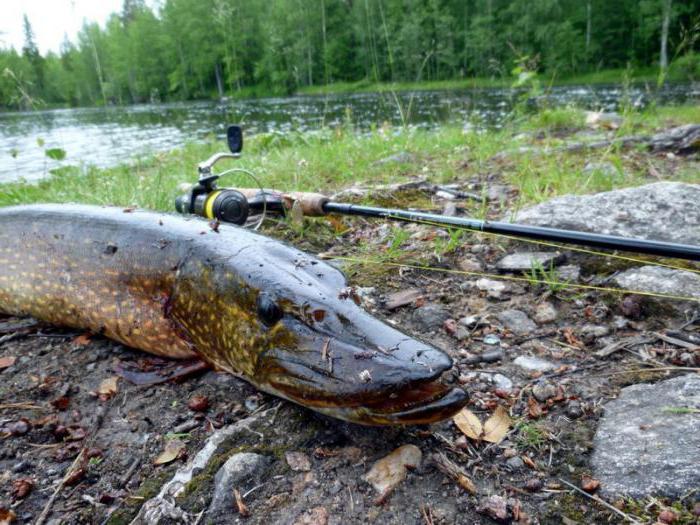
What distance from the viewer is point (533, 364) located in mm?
2082

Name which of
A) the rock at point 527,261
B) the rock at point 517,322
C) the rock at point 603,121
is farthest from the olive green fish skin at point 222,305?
the rock at point 603,121

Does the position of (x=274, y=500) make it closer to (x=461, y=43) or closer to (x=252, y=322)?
(x=252, y=322)

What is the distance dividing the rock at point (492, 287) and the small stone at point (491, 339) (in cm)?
38

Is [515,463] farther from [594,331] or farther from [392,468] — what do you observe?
[594,331]

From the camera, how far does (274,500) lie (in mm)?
1527

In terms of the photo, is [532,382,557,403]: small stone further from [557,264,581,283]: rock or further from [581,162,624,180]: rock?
[581,162,624,180]: rock

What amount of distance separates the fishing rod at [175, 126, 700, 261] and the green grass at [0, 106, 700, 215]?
19.9 inches

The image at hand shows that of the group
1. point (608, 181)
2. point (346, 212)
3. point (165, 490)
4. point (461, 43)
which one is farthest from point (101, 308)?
point (461, 43)

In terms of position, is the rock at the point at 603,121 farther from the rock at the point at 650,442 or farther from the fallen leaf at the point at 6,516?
the fallen leaf at the point at 6,516

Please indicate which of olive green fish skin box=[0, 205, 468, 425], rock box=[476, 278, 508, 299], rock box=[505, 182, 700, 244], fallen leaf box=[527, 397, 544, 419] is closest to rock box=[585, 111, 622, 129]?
rock box=[505, 182, 700, 244]

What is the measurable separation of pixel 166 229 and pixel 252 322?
0.89m

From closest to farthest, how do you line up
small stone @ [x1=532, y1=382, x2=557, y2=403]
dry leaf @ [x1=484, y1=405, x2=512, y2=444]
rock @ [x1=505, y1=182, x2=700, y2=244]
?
1. dry leaf @ [x1=484, y1=405, x2=512, y2=444]
2. small stone @ [x1=532, y1=382, x2=557, y2=403]
3. rock @ [x1=505, y1=182, x2=700, y2=244]

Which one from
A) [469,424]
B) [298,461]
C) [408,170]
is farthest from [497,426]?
[408,170]

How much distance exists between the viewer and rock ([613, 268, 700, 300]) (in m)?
2.30
